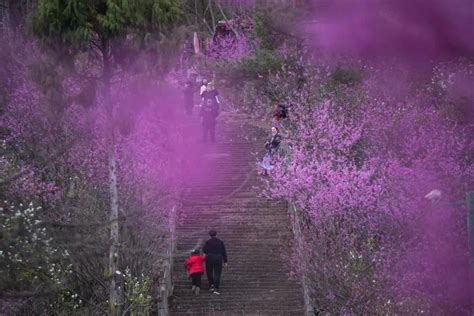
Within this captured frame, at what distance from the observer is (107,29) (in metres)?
13.8

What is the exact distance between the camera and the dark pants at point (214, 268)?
49.6 feet

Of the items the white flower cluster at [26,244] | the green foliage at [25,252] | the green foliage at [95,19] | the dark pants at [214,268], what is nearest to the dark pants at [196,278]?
the dark pants at [214,268]

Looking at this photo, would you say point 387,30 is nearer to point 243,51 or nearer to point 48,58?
point 48,58

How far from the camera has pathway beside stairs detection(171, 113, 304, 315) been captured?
15.4m

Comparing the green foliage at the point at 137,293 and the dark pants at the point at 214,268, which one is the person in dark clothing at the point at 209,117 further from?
the green foliage at the point at 137,293

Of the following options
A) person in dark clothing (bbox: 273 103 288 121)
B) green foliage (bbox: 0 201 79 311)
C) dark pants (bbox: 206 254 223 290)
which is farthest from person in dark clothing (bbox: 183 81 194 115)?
green foliage (bbox: 0 201 79 311)

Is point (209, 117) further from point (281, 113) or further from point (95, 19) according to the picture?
point (95, 19)

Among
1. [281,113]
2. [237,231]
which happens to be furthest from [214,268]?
[281,113]

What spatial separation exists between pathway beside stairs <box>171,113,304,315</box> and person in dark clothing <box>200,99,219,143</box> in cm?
28

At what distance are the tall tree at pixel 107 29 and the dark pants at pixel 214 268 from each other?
5.80 feet

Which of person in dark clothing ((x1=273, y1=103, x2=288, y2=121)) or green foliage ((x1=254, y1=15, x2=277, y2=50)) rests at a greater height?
green foliage ((x1=254, y1=15, x2=277, y2=50))

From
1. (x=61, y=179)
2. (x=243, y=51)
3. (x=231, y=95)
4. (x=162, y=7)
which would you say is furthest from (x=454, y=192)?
(x=243, y=51)

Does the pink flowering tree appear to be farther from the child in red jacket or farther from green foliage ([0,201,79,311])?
green foliage ([0,201,79,311])

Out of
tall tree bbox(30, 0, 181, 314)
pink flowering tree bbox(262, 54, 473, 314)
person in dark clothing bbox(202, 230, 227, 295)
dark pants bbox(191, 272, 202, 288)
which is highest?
tall tree bbox(30, 0, 181, 314)
